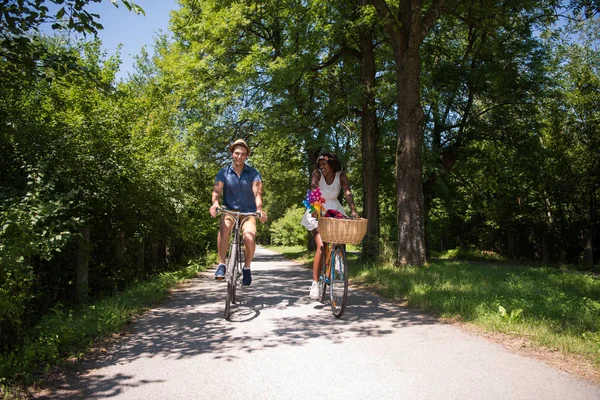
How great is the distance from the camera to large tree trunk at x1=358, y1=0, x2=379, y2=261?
1320 centimetres

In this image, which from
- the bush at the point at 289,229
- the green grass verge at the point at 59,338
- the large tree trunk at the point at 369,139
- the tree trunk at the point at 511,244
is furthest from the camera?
the bush at the point at 289,229

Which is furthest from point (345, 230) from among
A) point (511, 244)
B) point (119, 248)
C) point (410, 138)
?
point (511, 244)

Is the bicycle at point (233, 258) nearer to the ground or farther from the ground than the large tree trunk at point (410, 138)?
nearer to the ground

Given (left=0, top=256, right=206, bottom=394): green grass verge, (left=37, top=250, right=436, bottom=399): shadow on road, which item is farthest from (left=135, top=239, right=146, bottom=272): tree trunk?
(left=0, top=256, right=206, bottom=394): green grass verge

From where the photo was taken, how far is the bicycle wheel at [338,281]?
5504 mm

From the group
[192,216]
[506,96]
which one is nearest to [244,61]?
[192,216]

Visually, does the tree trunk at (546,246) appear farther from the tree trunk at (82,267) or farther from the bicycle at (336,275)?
the tree trunk at (82,267)

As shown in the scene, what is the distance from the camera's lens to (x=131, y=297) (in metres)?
7.00

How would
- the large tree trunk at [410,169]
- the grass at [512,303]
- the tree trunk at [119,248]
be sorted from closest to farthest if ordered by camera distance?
the grass at [512,303] → the tree trunk at [119,248] → the large tree trunk at [410,169]

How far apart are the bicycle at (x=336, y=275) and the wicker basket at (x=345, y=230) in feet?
0.92

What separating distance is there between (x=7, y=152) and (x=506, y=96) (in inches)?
652

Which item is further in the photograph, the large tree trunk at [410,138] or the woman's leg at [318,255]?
the large tree trunk at [410,138]

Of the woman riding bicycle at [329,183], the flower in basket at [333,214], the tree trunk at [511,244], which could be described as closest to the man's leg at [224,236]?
the woman riding bicycle at [329,183]

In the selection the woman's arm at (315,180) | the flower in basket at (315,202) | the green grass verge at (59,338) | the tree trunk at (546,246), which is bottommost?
the tree trunk at (546,246)
